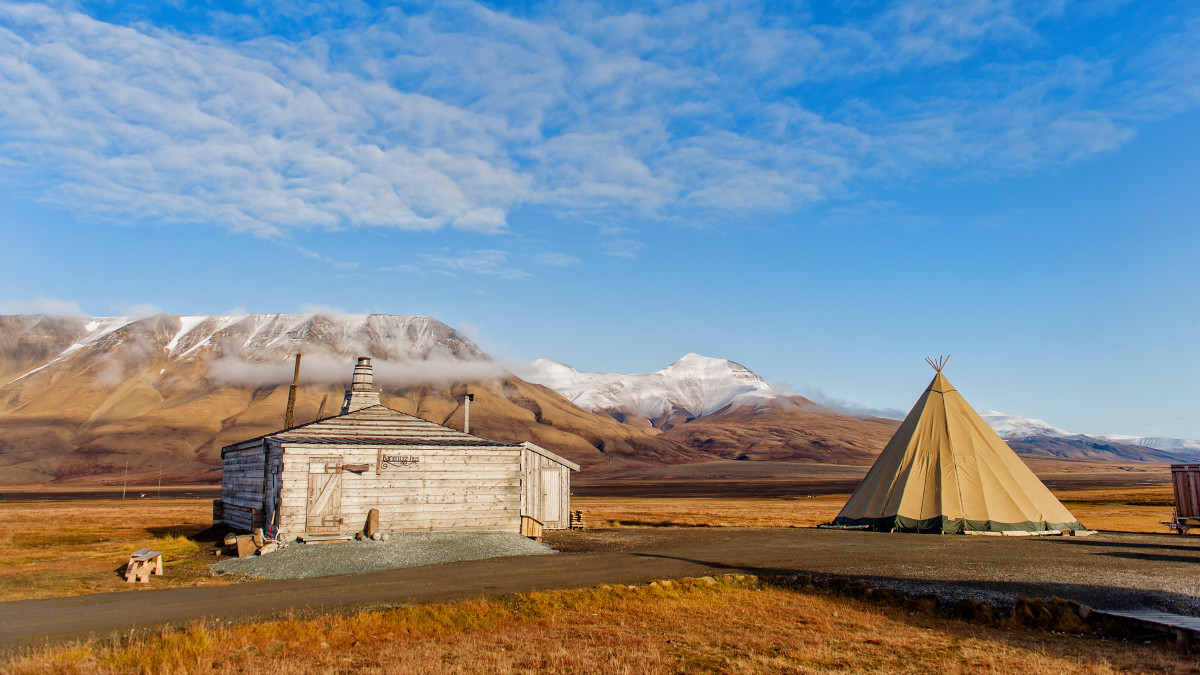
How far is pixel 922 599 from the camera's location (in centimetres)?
1441

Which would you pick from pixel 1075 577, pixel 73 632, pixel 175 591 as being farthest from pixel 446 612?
pixel 1075 577

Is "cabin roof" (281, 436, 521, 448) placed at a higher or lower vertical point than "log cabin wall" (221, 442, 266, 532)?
higher

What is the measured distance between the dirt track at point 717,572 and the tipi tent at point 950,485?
4.38 feet

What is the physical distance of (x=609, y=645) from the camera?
36.0ft

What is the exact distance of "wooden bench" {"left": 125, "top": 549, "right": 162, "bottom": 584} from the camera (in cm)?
1773

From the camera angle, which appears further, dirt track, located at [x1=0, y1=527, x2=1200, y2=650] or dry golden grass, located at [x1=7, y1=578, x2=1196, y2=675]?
dirt track, located at [x1=0, y1=527, x2=1200, y2=650]

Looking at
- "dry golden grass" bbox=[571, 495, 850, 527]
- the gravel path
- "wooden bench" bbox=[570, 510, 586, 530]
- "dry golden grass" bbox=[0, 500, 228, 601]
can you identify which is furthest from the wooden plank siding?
"dry golden grass" bbox=[571, 495, 850, 527]

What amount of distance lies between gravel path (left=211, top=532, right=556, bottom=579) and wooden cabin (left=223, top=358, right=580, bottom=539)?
814 mm

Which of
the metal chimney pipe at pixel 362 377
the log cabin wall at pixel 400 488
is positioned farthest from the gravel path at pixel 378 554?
the metal chimney pipe at pixel 362 377

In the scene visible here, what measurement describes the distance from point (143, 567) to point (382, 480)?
825 centimetres

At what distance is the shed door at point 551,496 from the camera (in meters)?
31.0

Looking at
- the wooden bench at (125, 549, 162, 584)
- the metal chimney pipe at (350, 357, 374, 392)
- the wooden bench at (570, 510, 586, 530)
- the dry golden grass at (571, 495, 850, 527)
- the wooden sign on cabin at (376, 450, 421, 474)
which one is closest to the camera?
the wooden bench at (125, 549, 162, 584)

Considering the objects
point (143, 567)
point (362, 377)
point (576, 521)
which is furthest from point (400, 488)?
point (362, 377)

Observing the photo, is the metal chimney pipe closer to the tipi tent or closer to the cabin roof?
the cabin roof
